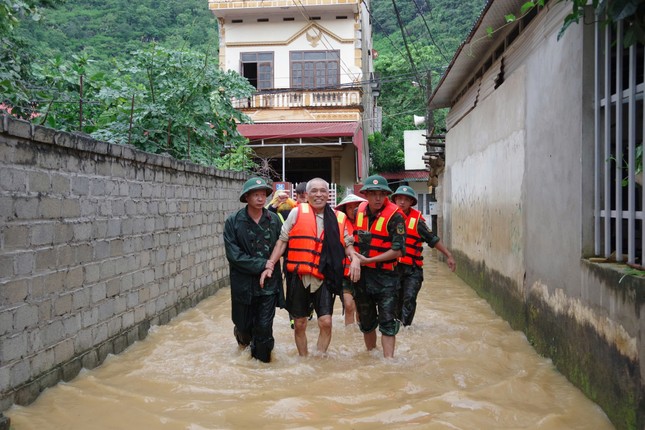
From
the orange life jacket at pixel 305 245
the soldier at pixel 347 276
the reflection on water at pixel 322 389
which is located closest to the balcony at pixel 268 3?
the soldier at pixel 347 276

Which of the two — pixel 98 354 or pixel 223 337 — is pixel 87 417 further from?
pixel 223 337

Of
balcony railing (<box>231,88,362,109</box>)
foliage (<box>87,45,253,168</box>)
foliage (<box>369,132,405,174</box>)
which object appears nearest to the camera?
foliage (<box>87,45,253,168</box>)

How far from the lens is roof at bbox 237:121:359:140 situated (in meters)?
22.7

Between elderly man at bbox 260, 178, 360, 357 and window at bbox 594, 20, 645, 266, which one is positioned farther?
elderly man at bbox 260, 178, 360, 357

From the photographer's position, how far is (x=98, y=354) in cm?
636

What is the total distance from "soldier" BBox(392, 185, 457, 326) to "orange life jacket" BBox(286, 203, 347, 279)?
5.06 ft

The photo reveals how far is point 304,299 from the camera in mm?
6441

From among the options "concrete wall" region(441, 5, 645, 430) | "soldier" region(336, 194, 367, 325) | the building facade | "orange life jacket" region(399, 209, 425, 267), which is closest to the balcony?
the building facade

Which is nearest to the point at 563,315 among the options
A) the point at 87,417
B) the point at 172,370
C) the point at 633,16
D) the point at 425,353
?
the point at 425,353

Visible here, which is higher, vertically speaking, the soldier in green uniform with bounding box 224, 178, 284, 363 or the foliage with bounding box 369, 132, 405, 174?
the foliage with bounding box 369, 132, 405, 174

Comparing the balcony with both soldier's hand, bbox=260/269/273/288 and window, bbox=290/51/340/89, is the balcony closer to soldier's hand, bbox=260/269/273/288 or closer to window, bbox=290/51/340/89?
window, bbox=290/51/340/89

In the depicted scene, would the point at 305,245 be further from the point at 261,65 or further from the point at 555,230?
the point at 261,65

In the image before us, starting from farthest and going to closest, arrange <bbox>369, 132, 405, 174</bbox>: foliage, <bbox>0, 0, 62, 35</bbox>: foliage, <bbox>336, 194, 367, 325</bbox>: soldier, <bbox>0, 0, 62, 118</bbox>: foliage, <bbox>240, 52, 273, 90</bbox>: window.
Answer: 1. <bbox>369, 132, 405, 174</bbox>: foliage
2. <bbox>240, 52, 273, 90</bbox>: window
3. <bbox>336, 194, 367, 325</bbox>: soldier
4. <bbox>0, 0, 62, 118</bbox>: foliage
5. <bbox>0, 0, 62, 35</bbox>: foliage

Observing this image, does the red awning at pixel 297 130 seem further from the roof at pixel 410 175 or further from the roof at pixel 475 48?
the roof at pixel 410 175
